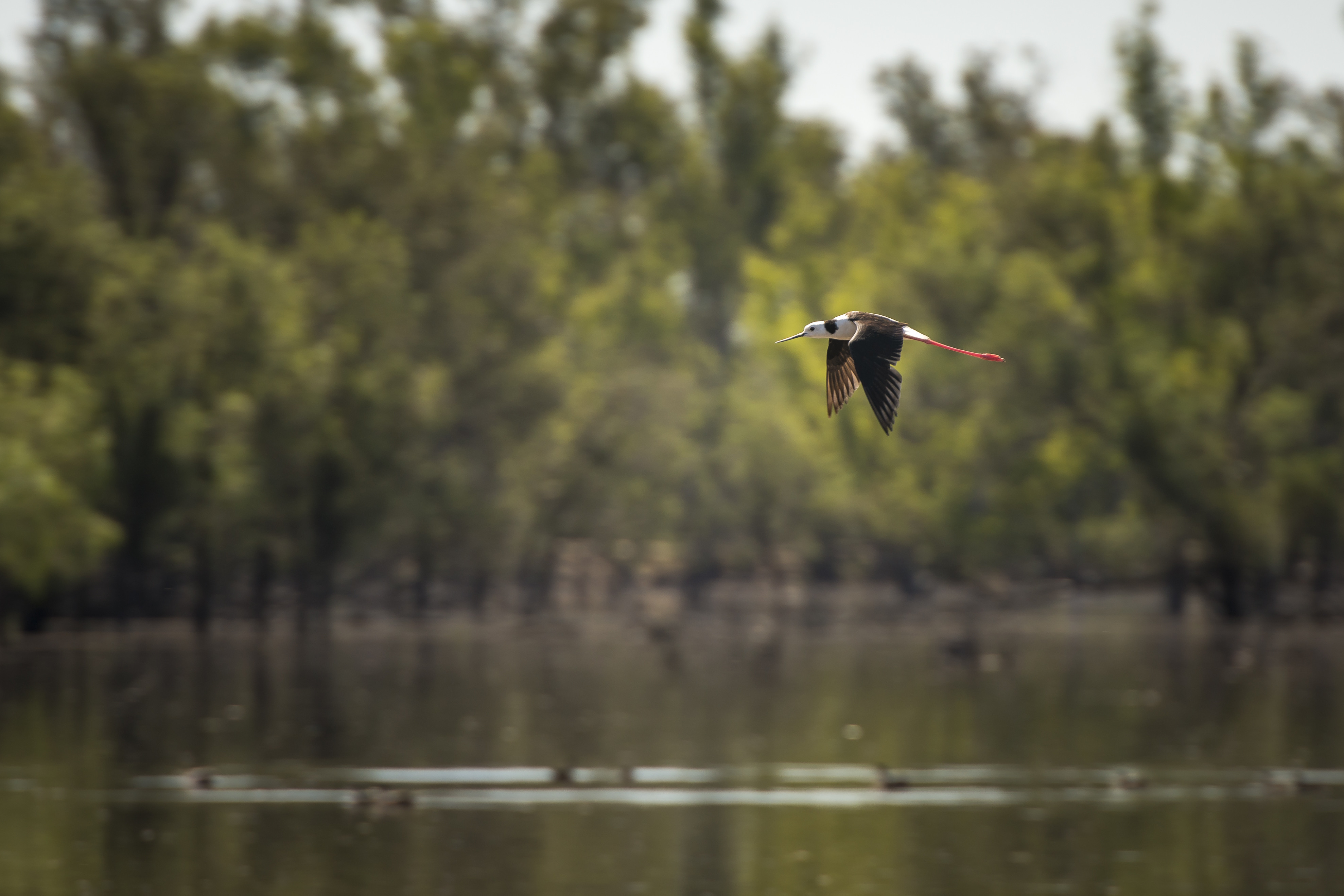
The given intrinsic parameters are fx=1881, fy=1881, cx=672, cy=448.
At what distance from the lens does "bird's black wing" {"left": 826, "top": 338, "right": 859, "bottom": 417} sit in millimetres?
16078

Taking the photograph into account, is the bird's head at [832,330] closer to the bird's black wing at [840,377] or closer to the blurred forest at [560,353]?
the bird's black wing at [840,377]

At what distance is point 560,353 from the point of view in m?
95.8

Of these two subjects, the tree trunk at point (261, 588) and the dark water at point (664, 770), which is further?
the tree trunk at point (261, 588)

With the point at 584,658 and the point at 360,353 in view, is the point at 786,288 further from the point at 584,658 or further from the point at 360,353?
the point at 584,658

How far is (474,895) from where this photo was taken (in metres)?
29.7

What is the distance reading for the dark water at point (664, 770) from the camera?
31844 millimetres

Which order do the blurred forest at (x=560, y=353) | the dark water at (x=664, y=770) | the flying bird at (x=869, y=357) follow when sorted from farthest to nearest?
1. the blurred forest at (x=560, y=353)
2. the dark water at (x=664, y=770)
3. the flying bird at (x=869, y=357)

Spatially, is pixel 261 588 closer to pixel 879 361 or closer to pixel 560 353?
pixel 560 353

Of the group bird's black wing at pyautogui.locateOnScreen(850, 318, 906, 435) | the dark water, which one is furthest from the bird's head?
the dark water

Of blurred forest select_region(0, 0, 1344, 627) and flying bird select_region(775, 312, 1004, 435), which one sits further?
blurred forest select_region(0, 0, 1344, 627)

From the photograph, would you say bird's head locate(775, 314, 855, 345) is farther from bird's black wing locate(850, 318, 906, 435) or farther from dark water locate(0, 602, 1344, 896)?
dark water locate(0, 602, 1344, 896)

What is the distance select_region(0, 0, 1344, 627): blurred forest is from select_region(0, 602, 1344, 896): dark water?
8900 millimetres

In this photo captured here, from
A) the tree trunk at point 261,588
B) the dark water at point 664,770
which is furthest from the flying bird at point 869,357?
the tree trunk at point 261,588

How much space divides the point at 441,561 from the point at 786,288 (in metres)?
32.4
